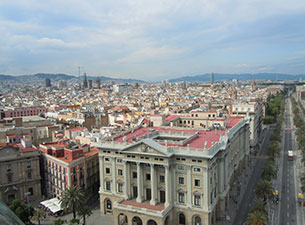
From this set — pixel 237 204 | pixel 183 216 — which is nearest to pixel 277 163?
pixel 237 204

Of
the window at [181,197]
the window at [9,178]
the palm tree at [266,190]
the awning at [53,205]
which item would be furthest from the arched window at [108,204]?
the palm tree at [266,190]

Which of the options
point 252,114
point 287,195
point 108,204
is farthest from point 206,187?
point 252,114

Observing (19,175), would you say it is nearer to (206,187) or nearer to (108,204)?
(108,204)

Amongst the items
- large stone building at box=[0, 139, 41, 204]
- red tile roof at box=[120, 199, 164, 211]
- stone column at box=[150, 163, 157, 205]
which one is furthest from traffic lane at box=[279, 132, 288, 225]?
large stone building at box=[0, 139, 41, 204]

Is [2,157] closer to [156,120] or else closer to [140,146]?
[140,146]

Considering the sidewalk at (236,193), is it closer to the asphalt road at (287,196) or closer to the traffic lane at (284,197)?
the traffic lane at (284,197)
